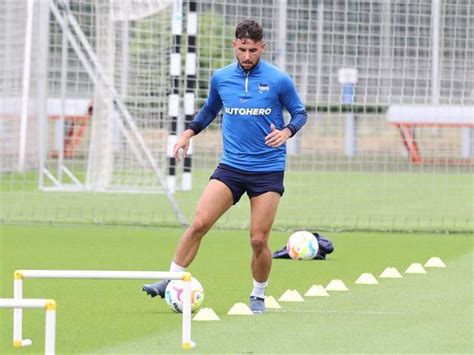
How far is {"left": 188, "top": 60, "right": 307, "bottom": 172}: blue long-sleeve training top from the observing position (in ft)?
30.8

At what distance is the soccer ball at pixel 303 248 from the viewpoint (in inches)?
520

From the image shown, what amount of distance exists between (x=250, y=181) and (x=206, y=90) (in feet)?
30.3

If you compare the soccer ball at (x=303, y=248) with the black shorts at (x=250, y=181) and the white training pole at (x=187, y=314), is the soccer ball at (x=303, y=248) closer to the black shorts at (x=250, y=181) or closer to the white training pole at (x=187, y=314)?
the black shorts at (x=250, y=181)

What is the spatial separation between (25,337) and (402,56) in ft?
37.0

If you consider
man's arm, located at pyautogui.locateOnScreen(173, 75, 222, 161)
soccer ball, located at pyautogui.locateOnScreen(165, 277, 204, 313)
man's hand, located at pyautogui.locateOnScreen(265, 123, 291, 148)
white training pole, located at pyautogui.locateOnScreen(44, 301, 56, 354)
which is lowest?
soccer ball, located at pyautogui.locateOnScreen(165, 277, 204, 313)

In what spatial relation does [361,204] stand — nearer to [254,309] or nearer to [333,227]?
[333,227]

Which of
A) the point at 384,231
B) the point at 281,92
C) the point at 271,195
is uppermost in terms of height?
the point at 281,92

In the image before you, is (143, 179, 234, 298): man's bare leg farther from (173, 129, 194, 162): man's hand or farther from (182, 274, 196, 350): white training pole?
(182, 274, 196, 350): white training pole

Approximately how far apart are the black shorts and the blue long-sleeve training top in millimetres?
35

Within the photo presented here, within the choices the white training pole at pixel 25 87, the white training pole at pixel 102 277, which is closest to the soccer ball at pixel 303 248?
the white training pole at pixel 102 277

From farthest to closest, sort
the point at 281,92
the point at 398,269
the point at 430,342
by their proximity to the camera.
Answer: the point at 398,269 → the point at 281,92 → the point at 430,342

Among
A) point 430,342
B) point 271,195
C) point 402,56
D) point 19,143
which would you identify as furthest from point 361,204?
point 430,342

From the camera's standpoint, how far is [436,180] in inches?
879

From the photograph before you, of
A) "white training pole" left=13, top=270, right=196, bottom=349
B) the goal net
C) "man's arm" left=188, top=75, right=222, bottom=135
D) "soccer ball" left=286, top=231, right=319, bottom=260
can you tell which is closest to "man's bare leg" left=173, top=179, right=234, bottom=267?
"man's arm" left=188, top=75, right=222, bottom=135
